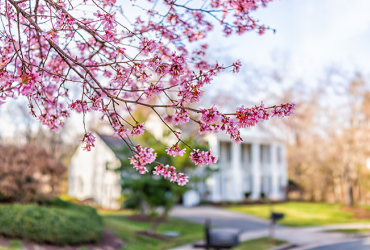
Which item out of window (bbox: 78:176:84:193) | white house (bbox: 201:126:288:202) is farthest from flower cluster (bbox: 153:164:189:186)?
window (bbox: 78:176:84:193)

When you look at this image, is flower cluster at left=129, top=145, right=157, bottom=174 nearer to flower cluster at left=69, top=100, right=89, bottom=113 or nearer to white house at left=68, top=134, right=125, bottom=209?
flower cluster at left=69, top=100, right=89, bottom=113

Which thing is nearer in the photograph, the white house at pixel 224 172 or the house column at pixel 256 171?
the white house at pixel 224 172

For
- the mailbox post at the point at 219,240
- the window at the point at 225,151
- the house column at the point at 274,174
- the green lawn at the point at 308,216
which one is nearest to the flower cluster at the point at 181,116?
the mailbox post at the point at 219,240

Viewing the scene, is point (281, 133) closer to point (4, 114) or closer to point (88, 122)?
point (88, 122)

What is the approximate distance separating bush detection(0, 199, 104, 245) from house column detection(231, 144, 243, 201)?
57.8ft

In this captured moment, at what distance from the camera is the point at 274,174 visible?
28.3m

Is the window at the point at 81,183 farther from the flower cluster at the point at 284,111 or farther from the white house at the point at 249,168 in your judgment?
the flower cluster at the point at 284,111

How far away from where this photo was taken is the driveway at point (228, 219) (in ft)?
48.6

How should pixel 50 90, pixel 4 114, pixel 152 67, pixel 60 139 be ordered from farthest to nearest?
pixel 60 139 < pixel 4 114 < pixel 50 90 < pixel 152 67

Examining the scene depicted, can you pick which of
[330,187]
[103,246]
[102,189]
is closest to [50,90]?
[103,246]

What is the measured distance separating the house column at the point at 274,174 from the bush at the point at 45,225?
2171 cm

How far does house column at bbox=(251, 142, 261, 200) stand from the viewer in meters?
26.6

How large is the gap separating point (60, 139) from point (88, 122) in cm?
262

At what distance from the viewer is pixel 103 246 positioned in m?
8.73
